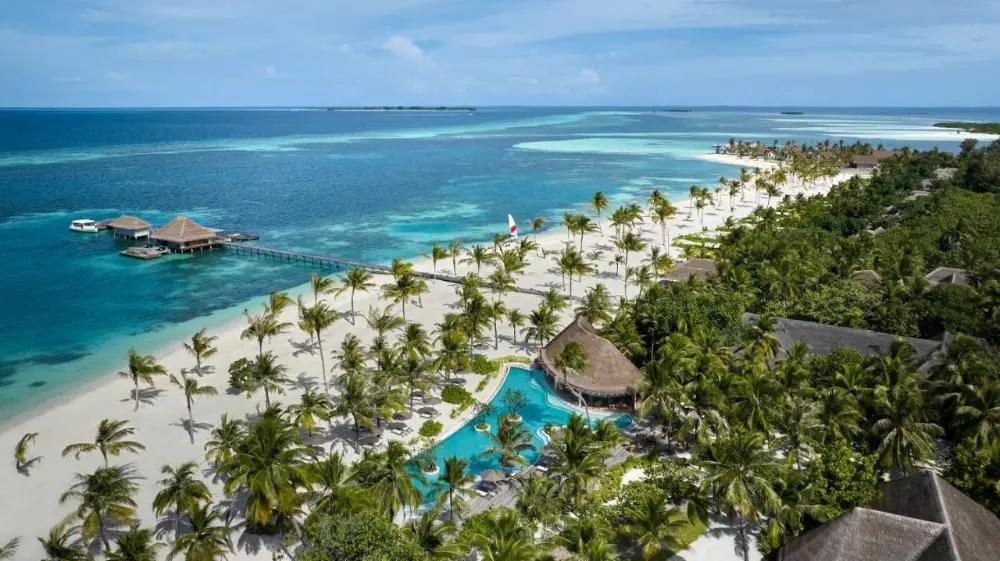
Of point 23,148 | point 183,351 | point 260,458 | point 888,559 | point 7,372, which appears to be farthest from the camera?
point 23,148

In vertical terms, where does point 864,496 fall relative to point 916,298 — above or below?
below

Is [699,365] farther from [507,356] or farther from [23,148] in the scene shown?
[23,148]

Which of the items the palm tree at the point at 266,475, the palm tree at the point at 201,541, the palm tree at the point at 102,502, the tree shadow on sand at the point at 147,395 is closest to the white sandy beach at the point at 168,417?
the tree shadow on sand at the point at 147,395

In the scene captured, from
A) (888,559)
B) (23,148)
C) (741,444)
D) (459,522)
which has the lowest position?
(459,522)

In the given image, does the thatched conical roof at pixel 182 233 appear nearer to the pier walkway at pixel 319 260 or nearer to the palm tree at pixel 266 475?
the pier walkway at pixel 319 260

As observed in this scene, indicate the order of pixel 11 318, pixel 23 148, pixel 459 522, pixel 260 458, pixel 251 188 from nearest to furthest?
pixel 260 458, pixel 459 522, pixel 11 318, pixel 251 188, pixel 23 148

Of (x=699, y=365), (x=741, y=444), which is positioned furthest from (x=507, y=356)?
(x=741, y=444)

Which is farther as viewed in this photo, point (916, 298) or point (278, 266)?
point (278, 266)
